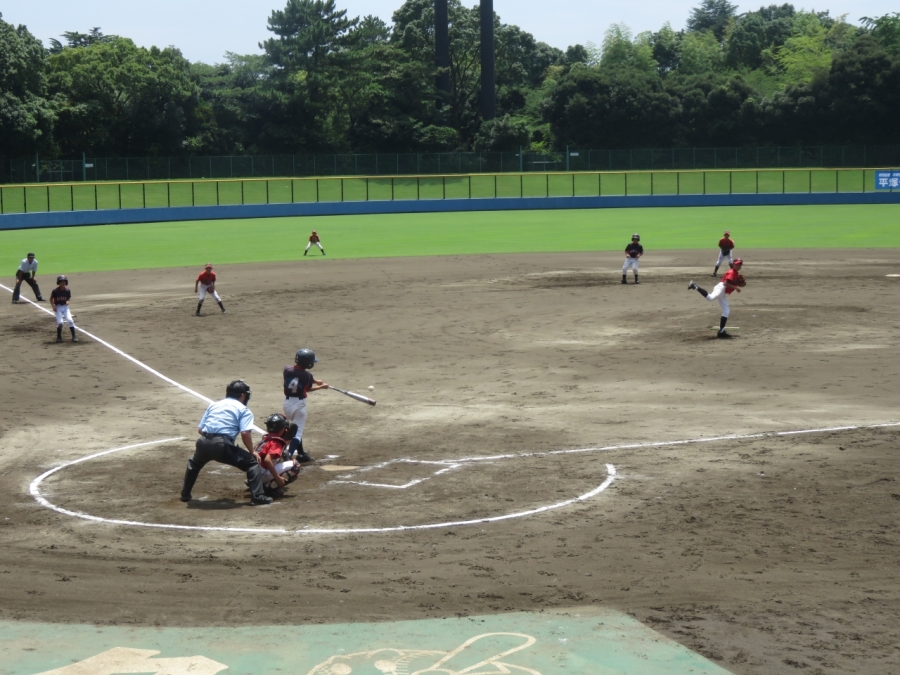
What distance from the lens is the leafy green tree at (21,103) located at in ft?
273

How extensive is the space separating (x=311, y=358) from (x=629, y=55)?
135 m

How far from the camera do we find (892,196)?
75062mm

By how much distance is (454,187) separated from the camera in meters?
86.0

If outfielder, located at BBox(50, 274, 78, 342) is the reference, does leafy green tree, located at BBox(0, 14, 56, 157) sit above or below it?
above

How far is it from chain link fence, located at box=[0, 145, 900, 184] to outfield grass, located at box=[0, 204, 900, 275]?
20.0m

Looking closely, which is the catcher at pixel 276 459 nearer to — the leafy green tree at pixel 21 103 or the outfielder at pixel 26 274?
the outfielder at pixel 26 274

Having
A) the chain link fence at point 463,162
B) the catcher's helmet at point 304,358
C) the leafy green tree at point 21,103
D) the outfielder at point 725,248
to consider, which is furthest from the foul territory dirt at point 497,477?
the chain link fence at point 463,162

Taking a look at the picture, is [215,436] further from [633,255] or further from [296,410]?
[633,255]

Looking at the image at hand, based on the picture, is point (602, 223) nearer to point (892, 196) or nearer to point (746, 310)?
point (892, 196)

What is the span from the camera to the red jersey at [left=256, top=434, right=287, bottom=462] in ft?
43.8

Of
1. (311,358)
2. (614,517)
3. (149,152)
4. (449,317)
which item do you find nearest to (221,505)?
(311,358)

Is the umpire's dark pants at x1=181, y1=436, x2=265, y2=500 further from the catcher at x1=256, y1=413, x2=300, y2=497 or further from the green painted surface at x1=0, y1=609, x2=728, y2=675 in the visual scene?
the green painted surface at x1=0, y1=609, x2=728, y2=675

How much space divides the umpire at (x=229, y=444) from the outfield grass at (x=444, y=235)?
3164 centimetres

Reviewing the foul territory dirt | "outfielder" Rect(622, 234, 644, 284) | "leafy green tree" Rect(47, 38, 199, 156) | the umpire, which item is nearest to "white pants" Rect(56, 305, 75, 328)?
the foul territory dirt
